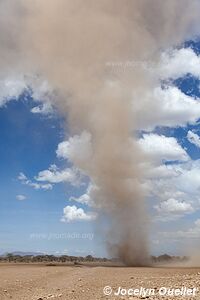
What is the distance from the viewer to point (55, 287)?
37.8m

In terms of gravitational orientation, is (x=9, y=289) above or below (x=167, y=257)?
below

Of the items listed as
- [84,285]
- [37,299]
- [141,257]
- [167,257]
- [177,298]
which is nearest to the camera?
[177,298]

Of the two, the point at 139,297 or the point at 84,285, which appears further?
the point at 84,285

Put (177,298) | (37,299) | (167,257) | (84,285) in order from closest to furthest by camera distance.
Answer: (177,298)
(37,299)
(84,285)
(167,257)

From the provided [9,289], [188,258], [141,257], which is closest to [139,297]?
[9,289]

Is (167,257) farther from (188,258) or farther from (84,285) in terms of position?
(84,285)

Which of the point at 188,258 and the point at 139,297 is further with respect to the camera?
the point at 188,258

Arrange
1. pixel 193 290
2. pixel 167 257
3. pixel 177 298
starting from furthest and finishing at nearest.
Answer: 1. pixel 167 257
2. pixel 193 290
3. pixel 177 298

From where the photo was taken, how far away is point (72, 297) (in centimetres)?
3050

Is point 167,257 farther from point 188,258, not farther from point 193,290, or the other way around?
point 193,290

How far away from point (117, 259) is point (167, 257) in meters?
30.1

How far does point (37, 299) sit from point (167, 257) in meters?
90.7

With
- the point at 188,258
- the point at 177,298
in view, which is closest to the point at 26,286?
the point at 177,298

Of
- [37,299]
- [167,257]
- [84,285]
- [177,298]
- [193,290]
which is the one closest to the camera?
[177,298]
